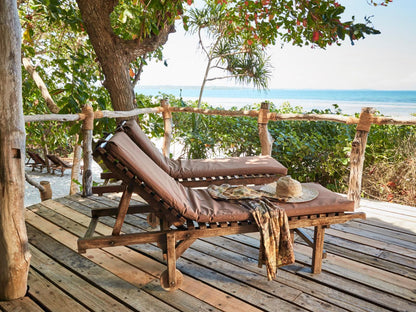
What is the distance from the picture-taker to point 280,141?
5.54 meters

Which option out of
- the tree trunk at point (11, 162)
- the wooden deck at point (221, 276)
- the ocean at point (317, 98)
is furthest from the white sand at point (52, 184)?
the ocean at point (317, 98)

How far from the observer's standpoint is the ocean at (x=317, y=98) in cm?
3106

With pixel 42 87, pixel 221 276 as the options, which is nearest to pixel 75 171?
pixel 42 87

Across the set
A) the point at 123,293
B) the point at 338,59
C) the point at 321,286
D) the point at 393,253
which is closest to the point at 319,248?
the point at 321,286

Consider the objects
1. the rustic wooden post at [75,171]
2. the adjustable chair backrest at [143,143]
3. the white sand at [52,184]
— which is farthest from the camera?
the white sand at [52,184]

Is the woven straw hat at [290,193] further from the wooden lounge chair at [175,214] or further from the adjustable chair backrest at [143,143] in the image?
the adjustable chair backrest at [143,143]

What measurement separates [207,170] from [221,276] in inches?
40.6

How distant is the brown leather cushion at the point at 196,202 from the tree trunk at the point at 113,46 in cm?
275

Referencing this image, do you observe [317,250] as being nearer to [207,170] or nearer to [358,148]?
[207,170]

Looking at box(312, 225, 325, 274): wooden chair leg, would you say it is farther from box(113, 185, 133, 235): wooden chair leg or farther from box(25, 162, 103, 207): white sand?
box(25, 162, 103, 207): white sand

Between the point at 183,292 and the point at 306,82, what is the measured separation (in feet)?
132

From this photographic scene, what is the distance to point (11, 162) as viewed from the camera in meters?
1.70

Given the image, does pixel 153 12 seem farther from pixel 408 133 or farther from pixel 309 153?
pixel 408 133

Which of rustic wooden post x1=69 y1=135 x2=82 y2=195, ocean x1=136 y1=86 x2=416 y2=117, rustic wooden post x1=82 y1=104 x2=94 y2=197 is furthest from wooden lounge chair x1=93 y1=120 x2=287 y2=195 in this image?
ocean x1=136 y1=86 x2=416 y2=117
